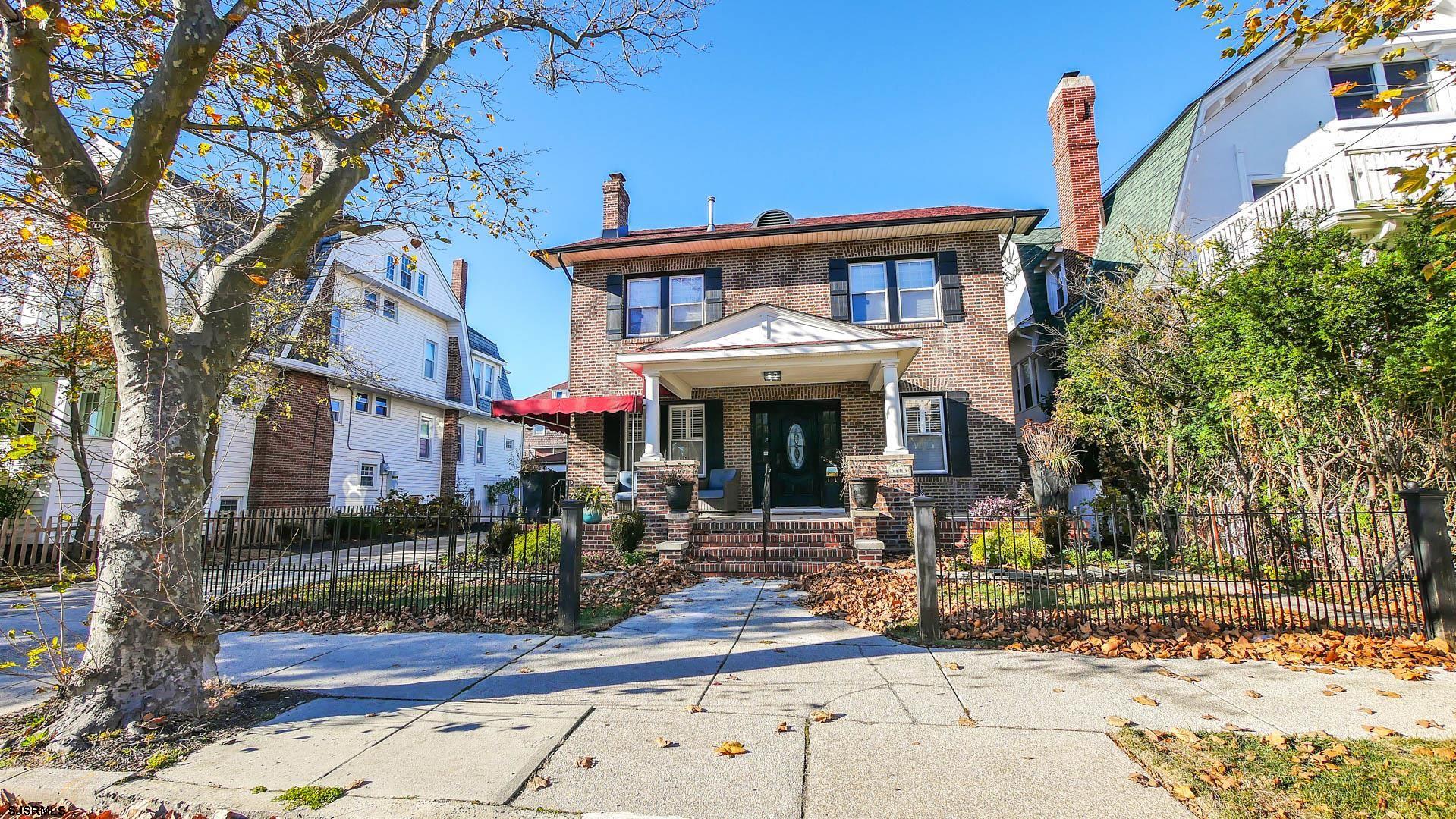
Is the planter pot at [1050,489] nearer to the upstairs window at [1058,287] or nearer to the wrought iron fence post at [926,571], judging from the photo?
the upstairs window at [1058,287]

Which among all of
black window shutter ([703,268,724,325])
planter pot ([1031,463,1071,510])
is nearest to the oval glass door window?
black window shutter ([703,268,724,325])

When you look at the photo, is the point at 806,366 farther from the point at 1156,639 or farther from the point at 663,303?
the point at 1156,639

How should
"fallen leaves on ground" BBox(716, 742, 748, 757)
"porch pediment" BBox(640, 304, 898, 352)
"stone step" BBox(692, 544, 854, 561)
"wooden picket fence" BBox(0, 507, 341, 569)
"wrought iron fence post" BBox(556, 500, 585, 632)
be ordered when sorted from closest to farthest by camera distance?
"fallen leaves on ground" BBox(716, 742, 748, 757) → "wrought iron fence post" BBox(556, 500, 585, 632) → "wooden picket fence" BBox(0, 507, 341, 569) → "stone step" BBox(692, 544, 854, 561) → "porch pediment" BBox(640, 304, 898, 352)

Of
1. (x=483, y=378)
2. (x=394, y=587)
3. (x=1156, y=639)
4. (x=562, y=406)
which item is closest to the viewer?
(x=1156, y=639)

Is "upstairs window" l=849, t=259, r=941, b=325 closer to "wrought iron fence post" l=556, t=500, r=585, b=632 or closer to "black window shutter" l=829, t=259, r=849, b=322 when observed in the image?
"black window shutter" l=829, t=259, r=849, b=322

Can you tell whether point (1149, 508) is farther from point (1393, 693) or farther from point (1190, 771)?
point (1190, 771)

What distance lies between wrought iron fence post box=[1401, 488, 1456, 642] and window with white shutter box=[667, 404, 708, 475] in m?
10.5

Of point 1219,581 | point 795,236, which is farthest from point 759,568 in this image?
point 795,236

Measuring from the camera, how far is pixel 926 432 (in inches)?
504

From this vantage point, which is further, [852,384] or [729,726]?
[852,384]

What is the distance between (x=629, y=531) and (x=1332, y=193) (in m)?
13.3

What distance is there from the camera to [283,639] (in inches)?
244

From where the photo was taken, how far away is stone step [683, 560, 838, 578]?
372 inches

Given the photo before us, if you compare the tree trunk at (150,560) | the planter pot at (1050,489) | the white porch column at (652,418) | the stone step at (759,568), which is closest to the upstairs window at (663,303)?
the white porch column at (652,418)
